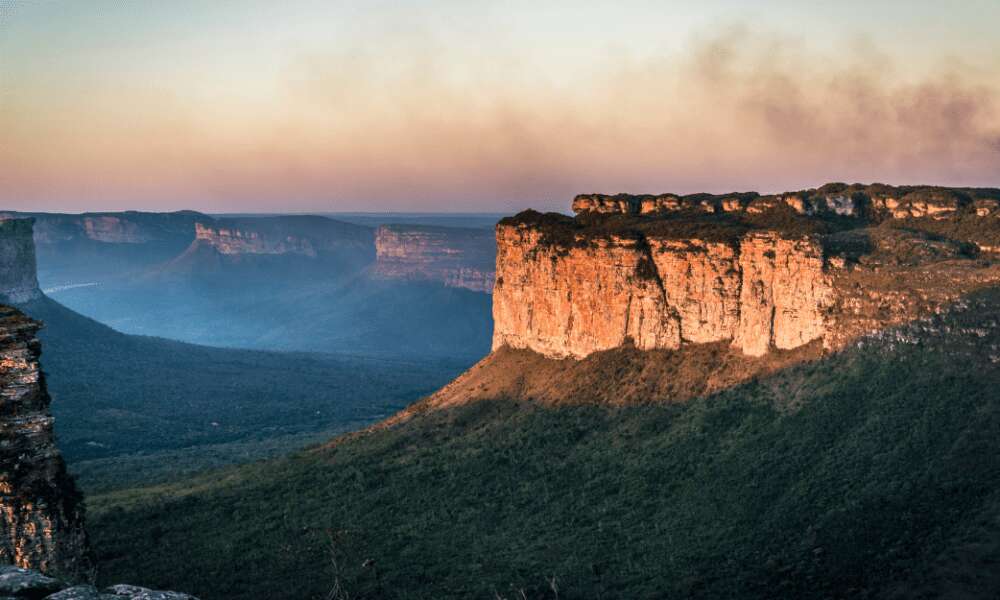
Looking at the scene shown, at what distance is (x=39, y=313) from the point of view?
118 metres

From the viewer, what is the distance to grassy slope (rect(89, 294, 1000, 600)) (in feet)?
124

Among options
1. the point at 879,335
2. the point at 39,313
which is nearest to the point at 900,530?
the point at 879,335

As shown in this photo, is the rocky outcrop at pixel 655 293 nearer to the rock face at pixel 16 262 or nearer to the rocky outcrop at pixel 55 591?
the rocky outcrop at pixel 55 591

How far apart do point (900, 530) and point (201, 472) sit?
54967mm

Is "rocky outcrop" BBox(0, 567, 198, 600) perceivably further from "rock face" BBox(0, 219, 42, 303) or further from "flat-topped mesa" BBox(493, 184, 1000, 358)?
"rock face" BBox(0, 219, 42, 303)

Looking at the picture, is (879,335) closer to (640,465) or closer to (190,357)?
(640,465)

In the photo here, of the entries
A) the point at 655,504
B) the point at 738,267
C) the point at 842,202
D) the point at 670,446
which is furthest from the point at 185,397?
the point at 842,202

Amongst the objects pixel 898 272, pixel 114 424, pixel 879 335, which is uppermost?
pixel 898 272

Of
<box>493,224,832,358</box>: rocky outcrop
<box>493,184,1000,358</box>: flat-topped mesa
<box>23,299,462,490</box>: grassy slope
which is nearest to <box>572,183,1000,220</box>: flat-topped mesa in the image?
<box>493,184,1000,358</box>: flat-topped mesa

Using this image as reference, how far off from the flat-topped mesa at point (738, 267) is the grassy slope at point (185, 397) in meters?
32.2

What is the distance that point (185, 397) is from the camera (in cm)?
11475

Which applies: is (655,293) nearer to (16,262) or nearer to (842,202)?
(842,202)

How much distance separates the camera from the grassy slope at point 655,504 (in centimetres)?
3775

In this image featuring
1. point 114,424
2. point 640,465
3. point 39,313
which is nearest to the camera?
point 640,465
